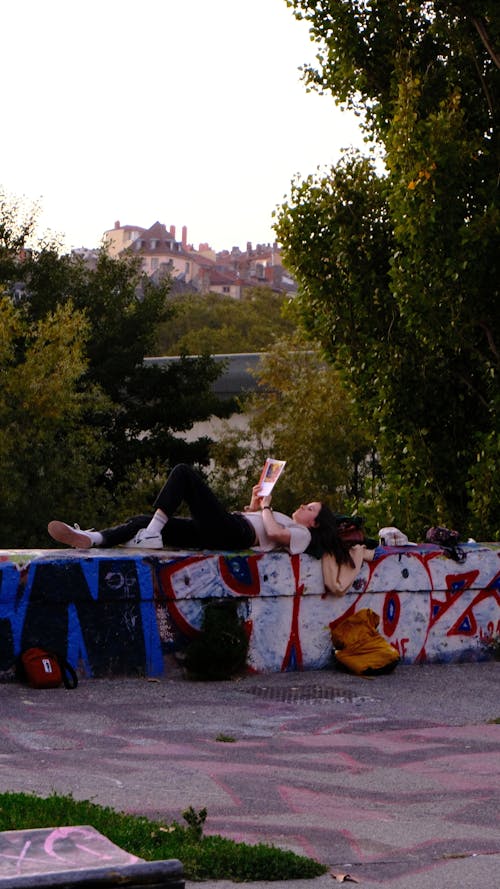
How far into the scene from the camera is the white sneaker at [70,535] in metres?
9.91

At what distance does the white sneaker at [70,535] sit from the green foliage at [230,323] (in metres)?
76.8

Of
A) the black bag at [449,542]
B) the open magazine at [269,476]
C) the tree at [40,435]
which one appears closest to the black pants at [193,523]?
the open magazine at [269,476]

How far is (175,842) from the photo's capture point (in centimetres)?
508

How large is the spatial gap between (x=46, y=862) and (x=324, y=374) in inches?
1596

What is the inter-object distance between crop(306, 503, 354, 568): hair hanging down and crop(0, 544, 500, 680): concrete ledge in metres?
0.12

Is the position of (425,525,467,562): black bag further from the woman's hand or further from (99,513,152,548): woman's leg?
(99,513,152,548): woman's leg

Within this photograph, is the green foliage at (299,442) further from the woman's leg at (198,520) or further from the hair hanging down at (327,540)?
the woman's leg at (198,520)

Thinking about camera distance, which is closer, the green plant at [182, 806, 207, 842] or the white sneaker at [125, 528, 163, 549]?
the green plant at [182, 806, 207, 842]

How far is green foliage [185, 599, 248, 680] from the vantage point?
986 centimetres

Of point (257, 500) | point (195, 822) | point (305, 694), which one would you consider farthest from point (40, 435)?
point (195, 822)

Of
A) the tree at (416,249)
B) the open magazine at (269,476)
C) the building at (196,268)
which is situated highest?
the building at (196,268)

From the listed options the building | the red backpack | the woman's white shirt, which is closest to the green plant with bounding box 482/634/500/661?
the woman's white shirt

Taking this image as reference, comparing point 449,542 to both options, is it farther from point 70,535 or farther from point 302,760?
point 302,760

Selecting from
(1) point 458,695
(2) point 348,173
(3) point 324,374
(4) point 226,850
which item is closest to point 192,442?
(3) point 324,374
